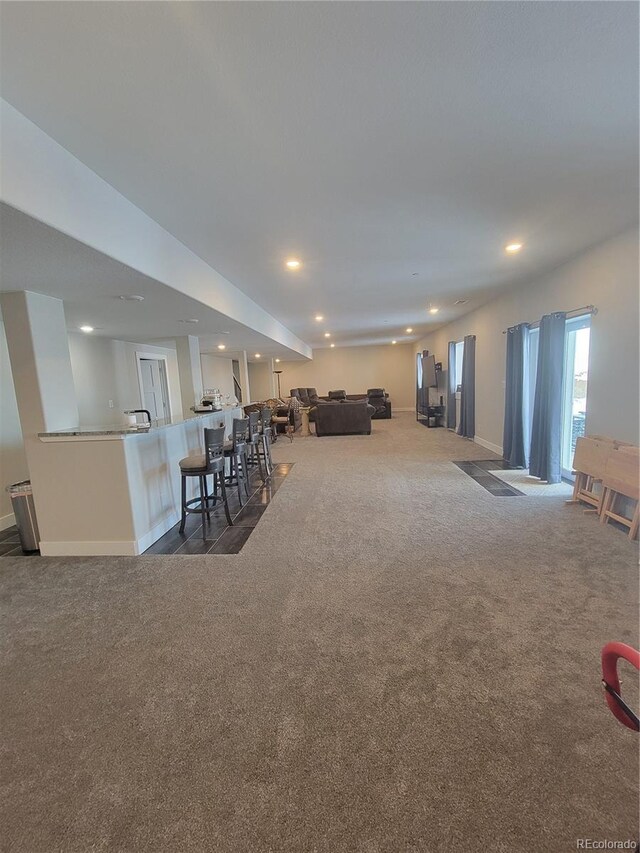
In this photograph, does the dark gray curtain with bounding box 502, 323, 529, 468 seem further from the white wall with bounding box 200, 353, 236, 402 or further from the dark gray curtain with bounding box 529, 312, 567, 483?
the white wall with bounding box 200, 353, 236, 402

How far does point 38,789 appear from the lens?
1.28 meters

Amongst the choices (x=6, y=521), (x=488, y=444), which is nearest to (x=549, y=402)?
(x=488, y=444)

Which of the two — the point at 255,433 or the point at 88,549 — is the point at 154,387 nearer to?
the point at 255,433

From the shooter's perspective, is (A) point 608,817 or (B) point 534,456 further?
(B) point 534,456

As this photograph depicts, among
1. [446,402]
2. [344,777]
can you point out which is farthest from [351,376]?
[344,777]

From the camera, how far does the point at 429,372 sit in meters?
9.90

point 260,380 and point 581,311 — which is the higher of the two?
point 581,311

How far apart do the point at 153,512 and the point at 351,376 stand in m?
A: 11.2

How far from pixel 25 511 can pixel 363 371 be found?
38.9 ft

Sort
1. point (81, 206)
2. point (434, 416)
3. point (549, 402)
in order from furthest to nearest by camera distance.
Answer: point (434, 416) < point (549, 402) < point (81, 206)

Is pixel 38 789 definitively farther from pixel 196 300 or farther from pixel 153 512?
pixel 196 300

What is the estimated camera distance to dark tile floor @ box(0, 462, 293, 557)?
313 cm

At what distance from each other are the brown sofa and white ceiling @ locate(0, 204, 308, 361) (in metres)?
4.04

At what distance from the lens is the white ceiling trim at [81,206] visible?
1.56 meters
